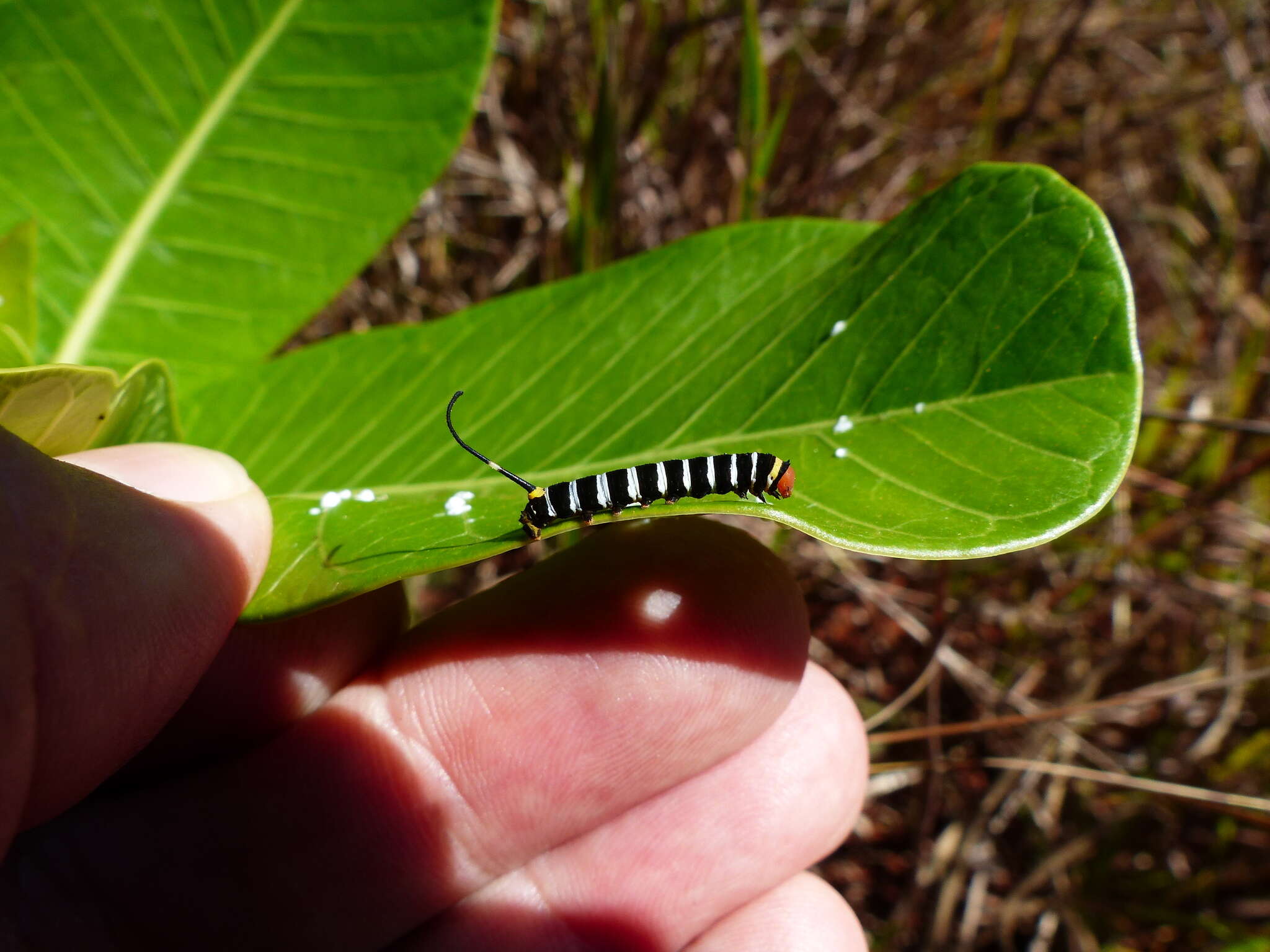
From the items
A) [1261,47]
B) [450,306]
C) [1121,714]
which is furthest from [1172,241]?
[450,306]

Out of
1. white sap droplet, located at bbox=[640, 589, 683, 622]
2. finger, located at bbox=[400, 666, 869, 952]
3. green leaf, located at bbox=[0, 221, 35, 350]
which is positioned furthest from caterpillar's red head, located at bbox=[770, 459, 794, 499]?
green leaf, located at bbox=[0, 221, 35, 350]

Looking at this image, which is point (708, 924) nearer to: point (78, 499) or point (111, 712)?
point (111, 712)

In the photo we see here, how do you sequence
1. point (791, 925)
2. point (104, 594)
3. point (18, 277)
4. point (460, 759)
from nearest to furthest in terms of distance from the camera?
point (104, 594)
point (18, 277)
point (460, 759)
point (791, 925)

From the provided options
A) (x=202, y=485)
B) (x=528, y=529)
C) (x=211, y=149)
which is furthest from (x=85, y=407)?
(x=211, y=149)

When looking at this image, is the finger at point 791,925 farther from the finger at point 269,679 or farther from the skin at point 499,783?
the finger at point 269,679

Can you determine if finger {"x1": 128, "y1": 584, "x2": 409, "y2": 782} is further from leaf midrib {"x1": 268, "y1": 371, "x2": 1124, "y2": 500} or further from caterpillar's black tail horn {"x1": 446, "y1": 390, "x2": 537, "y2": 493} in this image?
caterpillar's black tail horn {"x1": 446, "y1": 390, "x2": 537, "y2": 493}

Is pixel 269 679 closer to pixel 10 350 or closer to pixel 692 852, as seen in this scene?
pixel 10 350
